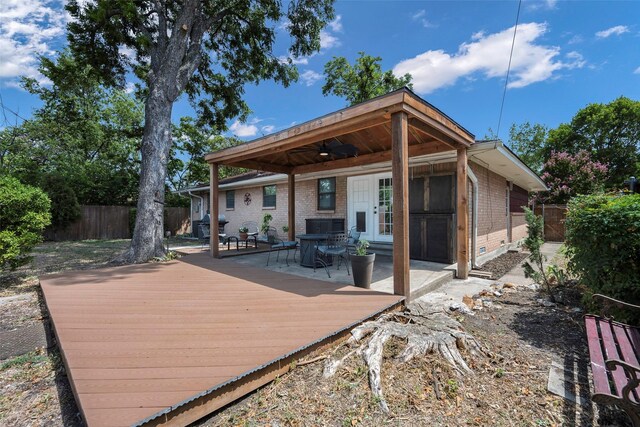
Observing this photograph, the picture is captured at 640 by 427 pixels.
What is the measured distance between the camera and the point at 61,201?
516 inches

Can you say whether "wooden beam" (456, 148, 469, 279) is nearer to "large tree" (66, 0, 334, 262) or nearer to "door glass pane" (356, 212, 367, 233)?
"door glass pane" (356, 212, 367, 233)

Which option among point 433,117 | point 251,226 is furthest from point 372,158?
point 251,226

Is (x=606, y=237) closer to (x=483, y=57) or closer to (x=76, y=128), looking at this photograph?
(x=483, y=57)

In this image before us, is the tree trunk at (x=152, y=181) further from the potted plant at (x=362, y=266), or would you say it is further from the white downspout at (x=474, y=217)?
the white downspout at (x=474, y=217)

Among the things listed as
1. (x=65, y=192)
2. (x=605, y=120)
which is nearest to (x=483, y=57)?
(x=65, y=192)

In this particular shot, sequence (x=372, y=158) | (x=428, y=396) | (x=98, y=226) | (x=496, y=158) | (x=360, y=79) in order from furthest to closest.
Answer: (x=360, y=79)
(x=98, y=226)
(x=496, y=158)
(x=372, y=158)
(x=428, y=396)

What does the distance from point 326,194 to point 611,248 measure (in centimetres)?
702

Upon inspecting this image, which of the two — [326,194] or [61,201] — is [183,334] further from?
[61,201]

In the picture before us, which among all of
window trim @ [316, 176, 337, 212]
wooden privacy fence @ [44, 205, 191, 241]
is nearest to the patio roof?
window trim @ [316, 176, 337, 212]

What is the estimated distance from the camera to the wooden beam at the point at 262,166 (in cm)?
731

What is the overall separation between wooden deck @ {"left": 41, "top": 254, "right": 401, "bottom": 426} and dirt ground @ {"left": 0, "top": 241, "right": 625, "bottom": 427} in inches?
9.7

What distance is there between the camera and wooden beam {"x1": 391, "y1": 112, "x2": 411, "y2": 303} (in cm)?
363

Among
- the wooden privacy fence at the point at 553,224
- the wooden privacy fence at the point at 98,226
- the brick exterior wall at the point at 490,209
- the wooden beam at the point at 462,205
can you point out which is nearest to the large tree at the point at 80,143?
the wooden privacy fence at the point at 98,226

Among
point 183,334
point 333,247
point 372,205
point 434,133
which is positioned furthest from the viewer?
point 372,205
